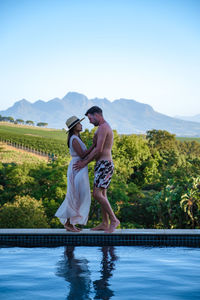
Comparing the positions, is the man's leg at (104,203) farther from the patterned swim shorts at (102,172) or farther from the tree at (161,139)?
the tree at (161,139)

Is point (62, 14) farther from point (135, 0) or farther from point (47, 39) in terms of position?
point (47, 39)

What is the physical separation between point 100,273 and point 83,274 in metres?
0.17

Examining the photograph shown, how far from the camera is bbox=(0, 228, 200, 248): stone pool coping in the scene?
6.04m

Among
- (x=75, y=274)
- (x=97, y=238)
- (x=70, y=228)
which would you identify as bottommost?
(x=75, y=274)

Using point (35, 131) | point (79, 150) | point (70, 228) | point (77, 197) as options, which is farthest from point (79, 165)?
point (35, 131)

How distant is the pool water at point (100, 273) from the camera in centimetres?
377

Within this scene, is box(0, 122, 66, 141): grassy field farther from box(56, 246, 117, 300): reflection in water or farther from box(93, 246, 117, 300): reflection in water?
box(56, 246, 117, 300): reflection in water

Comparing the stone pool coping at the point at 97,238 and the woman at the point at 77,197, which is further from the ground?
the woman at the point at 77,197

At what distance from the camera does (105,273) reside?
14.5 ft

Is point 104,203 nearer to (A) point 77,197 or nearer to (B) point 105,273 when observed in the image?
(A) point 77,197

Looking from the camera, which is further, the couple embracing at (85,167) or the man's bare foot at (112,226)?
the man's bare foot at (112,226)

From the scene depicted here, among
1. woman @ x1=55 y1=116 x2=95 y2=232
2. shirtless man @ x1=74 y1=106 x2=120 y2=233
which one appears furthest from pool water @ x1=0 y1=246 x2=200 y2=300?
shirtless man @ x1=74 y1=106 x2=120 y2=233

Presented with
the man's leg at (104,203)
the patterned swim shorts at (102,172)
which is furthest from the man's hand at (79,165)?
the man's leg at (104,203)

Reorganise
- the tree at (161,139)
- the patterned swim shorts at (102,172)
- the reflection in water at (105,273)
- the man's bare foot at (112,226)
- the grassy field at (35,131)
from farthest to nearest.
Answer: the grassy field at (35,131)
the tree at (161,139)
the man's bare foot at (112,226)
the patterned swim shorts at (102,172)
the reflection in water at (105,273)
